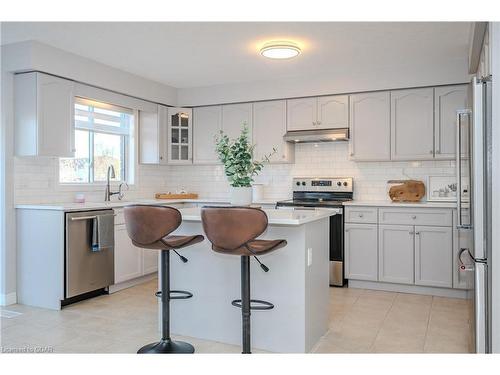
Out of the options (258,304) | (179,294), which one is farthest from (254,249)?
(179,294)

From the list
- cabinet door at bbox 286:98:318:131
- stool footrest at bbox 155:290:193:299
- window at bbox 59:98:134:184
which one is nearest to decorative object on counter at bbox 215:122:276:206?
stool footrest at bbox 155:290:193:299

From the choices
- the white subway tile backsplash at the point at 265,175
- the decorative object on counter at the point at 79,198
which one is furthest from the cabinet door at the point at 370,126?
the decorative object on counter at the point at 79,198

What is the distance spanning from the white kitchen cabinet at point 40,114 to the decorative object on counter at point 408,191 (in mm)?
Answer: 3698

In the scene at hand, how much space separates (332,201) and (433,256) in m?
1.30

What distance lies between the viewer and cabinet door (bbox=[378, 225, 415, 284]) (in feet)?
15.1

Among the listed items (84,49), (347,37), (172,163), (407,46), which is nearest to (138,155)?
(172,163)

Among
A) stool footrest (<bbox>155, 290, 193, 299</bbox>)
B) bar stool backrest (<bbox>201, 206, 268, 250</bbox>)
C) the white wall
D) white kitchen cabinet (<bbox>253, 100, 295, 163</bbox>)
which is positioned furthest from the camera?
white kitchen cabinet (<bbox>253, 100, 295, 163</bbox>)

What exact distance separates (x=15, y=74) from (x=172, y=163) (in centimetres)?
236

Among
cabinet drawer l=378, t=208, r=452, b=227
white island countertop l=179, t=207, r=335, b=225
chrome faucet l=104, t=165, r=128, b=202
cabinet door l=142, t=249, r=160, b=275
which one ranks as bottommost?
cabinet door l=142, t=249, r=160, b=275

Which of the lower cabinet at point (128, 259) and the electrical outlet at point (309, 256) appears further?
the lower cabinet at point (128, 259)

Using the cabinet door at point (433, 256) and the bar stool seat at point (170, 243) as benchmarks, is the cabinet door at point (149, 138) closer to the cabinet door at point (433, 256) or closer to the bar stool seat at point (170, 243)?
the bar stool seat at point (170, 243)

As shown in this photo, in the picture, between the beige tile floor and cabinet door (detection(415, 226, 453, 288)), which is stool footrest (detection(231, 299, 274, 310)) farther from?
cabinet door (detection(415, 226, 453, 288))

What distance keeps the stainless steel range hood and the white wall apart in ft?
1.55

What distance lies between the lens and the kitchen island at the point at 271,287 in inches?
115
